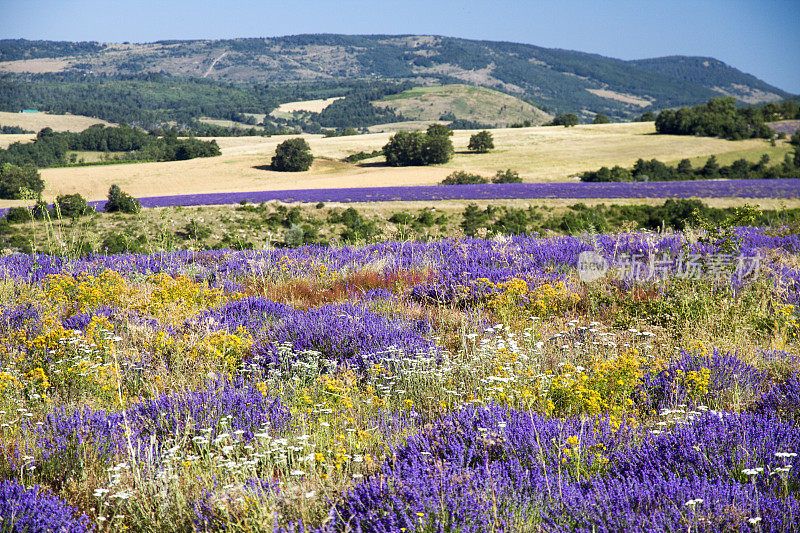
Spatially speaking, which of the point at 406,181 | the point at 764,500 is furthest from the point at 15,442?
the point at 406,181

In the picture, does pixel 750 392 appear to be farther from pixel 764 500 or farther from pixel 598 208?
pixel 598 208

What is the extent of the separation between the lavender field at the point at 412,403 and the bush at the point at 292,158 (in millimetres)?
51363

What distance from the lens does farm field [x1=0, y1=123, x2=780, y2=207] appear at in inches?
1858

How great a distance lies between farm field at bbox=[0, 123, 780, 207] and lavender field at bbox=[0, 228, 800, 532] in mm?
38099

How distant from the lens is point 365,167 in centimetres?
5859

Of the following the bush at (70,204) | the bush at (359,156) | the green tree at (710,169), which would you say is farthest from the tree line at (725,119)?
the bush at (70,204)

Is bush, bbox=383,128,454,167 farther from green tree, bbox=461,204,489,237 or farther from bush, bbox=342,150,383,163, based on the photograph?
green tree, bbox=461,204,489,237

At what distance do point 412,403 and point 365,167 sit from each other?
184ft

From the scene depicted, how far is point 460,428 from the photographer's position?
312 cm

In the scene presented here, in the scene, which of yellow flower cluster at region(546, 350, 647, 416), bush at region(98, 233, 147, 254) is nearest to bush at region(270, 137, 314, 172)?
bush at region(98, 233, 147, 254)


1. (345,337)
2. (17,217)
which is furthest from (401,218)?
(345,337)

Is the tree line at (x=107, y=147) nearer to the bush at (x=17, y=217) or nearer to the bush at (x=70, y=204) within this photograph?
the bush at (x=17, y=217)

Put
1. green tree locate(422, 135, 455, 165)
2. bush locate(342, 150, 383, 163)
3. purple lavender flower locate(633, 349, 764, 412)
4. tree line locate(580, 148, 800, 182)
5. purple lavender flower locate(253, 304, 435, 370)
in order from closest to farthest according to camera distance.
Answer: purple lavender flower locate(633, 349, 764, 412) < purple lavender flower locate(253, 304, 435, 370) < tree line locate(580, 148, 800, 182) < green tree locate(422, 135, 455, 165) < bush locate(342, 150, 383, 163)

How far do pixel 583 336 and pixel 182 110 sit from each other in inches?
7868
